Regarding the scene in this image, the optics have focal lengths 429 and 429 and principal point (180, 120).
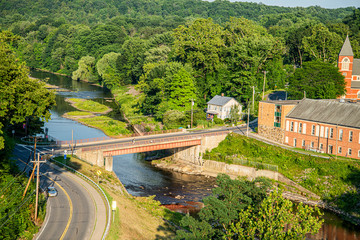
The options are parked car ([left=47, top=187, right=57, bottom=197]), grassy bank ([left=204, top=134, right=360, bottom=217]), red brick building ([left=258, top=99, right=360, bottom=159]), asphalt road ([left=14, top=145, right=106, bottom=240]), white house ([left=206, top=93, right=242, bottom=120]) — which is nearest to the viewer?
asphalt road ([left=14, top=145, right=106, bottom=240])

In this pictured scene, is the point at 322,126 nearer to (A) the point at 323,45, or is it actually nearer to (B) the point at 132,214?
(B) the point at 132,214

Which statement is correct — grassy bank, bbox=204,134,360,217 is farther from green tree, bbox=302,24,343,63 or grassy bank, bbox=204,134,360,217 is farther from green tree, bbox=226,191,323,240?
green tree, bbox=302,24,343,63

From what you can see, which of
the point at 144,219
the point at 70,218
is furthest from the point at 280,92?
the point at 70,218

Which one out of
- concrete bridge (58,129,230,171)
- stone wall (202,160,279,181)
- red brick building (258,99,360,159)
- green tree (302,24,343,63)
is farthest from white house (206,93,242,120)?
green tree (302,24,343,63)

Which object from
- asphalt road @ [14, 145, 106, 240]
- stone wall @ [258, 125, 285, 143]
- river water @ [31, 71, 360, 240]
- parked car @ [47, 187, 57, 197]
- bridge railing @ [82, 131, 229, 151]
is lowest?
river water @ [31, 71, 360, 240]

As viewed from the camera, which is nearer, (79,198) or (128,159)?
(79,198)

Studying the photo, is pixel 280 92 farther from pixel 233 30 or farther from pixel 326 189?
pixel 326 189

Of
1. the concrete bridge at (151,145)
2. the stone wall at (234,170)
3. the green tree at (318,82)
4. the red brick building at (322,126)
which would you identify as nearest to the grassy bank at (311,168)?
the stone wall at (234,170)
